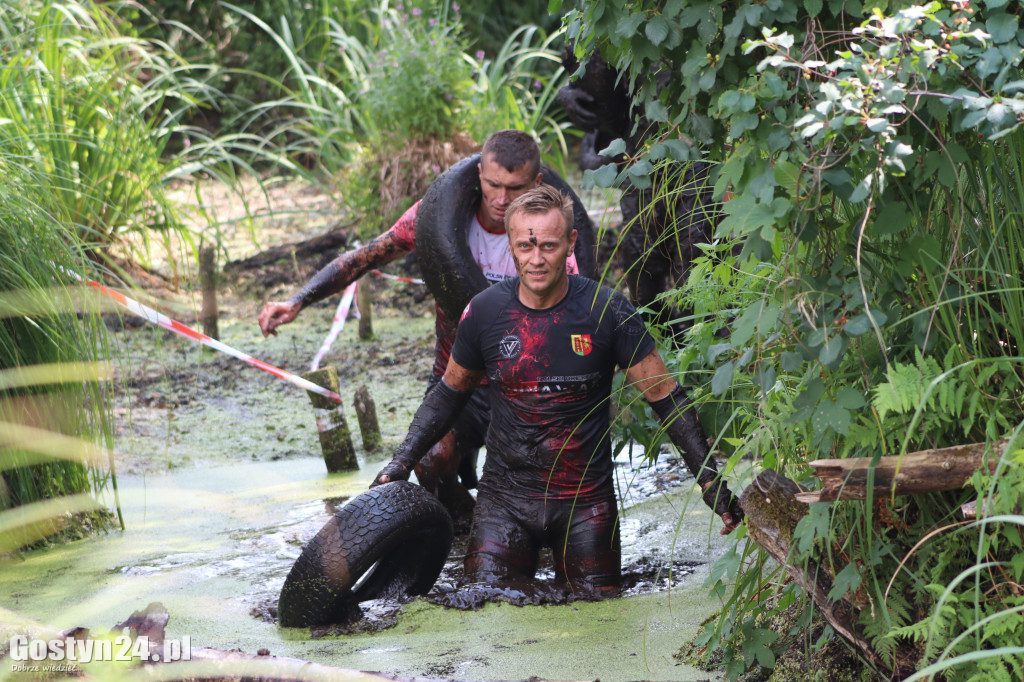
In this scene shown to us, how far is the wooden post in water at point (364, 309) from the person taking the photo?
7.43 metres

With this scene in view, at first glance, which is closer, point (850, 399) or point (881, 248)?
point (850, 399)

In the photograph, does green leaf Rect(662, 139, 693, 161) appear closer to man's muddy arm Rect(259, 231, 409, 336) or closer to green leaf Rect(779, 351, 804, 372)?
green leaf Rect(779, 351, 804, 372)

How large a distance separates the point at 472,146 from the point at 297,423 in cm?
286

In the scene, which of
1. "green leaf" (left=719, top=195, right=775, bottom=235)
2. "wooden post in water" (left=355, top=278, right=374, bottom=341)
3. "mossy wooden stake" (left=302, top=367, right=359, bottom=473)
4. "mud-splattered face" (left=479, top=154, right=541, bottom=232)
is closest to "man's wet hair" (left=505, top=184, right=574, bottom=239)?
"mud-splattered face" (left=479, top=154, right=541, bottom=232)

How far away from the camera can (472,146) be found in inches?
314

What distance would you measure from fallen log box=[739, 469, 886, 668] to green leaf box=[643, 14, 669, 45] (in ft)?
3.16

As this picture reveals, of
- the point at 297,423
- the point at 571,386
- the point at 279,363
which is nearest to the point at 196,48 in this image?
the point at 279,363

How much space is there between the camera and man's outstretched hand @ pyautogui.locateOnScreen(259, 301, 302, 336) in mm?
4164

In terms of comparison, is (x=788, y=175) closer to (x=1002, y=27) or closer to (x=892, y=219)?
(x=892, y=219)

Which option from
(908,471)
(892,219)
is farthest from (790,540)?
(892,219)

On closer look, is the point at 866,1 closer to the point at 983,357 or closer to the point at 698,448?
the point at 983,357

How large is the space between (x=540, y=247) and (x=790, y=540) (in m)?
1.39

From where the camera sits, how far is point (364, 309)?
7527 millimetres

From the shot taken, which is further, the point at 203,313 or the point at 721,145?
the point at 203,313
